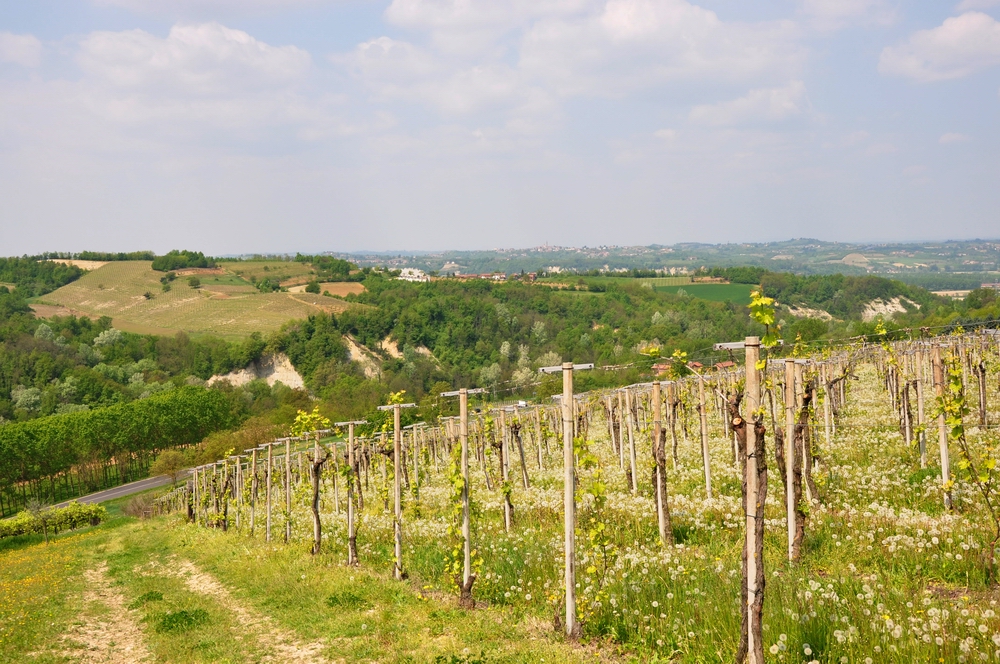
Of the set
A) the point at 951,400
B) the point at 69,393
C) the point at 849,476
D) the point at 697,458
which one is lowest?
the point at 69,393

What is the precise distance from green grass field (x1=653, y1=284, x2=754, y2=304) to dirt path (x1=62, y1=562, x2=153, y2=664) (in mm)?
146733

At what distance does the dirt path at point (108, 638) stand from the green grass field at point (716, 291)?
14673 cm

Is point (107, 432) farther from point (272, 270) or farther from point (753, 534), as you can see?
point (272, 270)

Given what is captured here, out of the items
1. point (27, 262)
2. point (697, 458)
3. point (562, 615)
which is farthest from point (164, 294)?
point (562, 615)

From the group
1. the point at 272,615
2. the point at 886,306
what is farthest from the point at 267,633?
the point at 886,306

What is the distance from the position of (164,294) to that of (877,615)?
6315 inches

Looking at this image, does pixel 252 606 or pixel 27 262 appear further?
pixel 27 262

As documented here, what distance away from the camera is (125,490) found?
65.3m

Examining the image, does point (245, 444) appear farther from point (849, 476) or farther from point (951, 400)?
point (951, 400)

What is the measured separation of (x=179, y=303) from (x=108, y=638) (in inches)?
5633

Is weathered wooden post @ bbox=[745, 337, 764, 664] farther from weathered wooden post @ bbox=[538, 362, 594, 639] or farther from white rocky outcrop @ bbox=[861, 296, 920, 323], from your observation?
white rocky outcrop @ bbox=[861, 296, 920, 323]

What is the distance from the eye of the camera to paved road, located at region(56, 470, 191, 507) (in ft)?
201

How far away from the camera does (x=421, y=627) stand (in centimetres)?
1083

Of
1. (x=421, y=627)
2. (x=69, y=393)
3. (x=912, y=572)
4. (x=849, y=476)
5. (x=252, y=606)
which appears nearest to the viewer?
(x=912, y=572)
